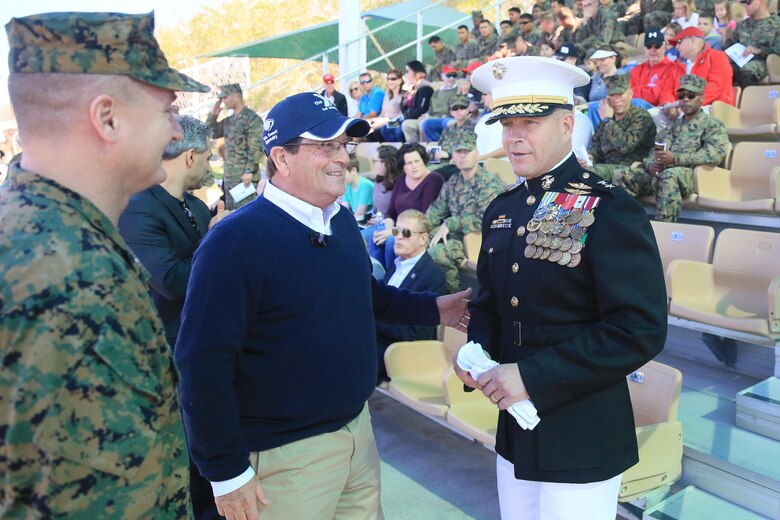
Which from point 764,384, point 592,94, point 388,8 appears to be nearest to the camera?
point 764,384

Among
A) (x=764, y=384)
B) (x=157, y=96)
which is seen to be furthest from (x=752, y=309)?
(x=157, y=96)

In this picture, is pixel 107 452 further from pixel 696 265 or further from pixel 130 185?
pixel 696 265

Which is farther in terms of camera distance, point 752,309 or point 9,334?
point 752,309

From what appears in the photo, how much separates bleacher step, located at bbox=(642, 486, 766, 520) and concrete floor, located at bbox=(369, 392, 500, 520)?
0.78 meters

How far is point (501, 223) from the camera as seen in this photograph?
1.93m

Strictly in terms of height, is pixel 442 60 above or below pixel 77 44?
above

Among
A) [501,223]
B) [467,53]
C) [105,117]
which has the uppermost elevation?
[467,53]

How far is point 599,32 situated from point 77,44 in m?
9.41

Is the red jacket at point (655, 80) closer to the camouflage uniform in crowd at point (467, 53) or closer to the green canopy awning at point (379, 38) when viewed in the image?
the camouflage uniform in crowd at point (467, 53)

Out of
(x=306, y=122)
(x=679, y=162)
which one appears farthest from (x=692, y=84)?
(x=306, y=122)

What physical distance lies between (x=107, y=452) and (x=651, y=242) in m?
1.32

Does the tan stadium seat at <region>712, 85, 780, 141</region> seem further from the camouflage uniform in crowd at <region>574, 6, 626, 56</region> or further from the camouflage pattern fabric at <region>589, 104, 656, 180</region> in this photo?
the camouflage uniform in crowd at <region>574, 6, 626, 56</region>

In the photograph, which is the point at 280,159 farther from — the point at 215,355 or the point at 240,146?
the point at 240,146

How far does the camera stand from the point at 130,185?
3.47 feet
